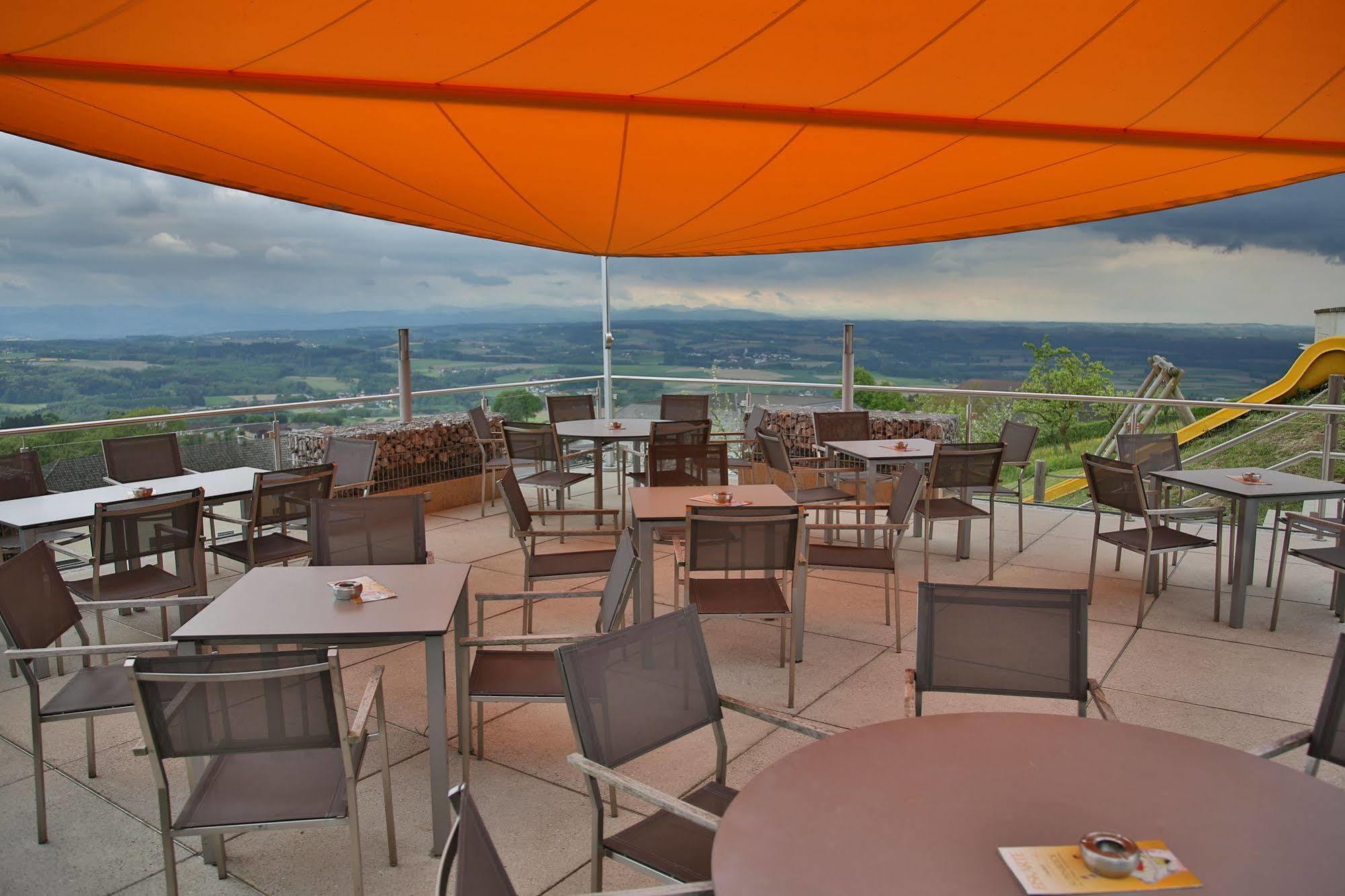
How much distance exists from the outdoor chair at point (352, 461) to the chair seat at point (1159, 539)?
15.1 feet

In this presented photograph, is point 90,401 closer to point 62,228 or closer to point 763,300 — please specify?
point 62,228

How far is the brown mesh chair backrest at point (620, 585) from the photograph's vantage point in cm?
304

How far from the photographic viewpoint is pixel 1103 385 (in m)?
29.1

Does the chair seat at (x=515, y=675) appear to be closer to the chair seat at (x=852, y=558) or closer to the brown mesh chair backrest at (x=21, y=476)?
the chair seat at (x=852, y=558)

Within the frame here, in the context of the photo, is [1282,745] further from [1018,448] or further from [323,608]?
[1018,448]

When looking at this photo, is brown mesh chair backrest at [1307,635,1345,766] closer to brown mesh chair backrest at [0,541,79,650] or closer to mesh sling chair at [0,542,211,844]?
mesh sling chair at [0,542,211,844]

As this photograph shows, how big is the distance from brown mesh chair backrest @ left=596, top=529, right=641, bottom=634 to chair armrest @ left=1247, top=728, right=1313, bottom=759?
1.78m

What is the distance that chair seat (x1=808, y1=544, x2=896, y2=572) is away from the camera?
15.2ft

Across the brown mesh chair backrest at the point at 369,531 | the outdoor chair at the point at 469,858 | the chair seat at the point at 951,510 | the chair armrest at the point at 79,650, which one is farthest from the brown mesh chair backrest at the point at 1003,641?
the chair seat at the point at 951,510

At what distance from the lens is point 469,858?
1288 mm

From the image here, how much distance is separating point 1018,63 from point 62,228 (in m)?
28.1

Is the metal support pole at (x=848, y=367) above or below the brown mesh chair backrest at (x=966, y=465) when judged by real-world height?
above

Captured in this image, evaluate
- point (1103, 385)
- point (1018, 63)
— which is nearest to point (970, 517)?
point (1018, 63)

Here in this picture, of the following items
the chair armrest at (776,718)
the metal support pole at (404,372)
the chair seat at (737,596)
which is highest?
the metal support pole at (404,372)
